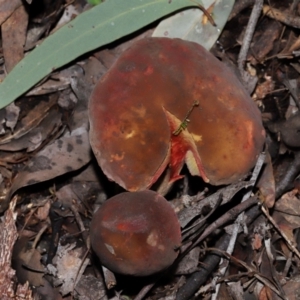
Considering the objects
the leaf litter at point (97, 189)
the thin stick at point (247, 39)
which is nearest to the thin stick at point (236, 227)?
the leaf litter at point (97, 189)

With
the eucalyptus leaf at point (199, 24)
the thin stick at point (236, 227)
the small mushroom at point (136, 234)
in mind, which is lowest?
the thin stick at point (236, 227)

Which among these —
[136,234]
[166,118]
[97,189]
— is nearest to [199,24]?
[166,118]

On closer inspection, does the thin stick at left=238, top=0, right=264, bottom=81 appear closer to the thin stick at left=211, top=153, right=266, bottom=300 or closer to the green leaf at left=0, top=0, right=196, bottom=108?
the green leaf at left=0, top=0, right=196, bottom=108

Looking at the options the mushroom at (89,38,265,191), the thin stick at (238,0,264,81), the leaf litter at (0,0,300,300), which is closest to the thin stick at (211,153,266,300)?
the leaf litter at (0,0,300,300)

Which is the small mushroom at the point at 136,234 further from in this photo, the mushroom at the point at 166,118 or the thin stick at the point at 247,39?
the thin stick at the point at 247,39

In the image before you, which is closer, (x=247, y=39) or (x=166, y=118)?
(x=166, y=118)

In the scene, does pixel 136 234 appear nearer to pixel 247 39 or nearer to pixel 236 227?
pixel 236 227
